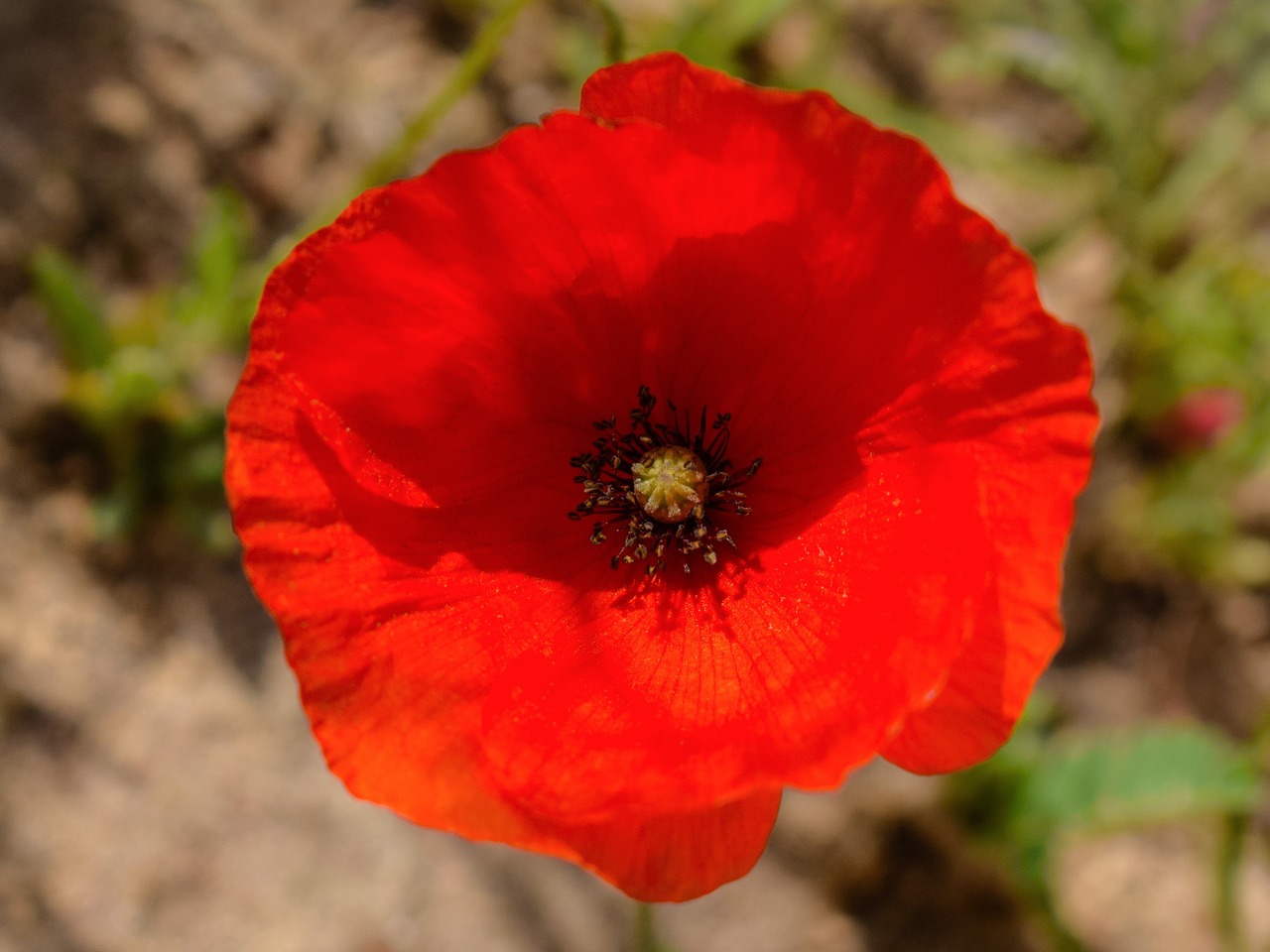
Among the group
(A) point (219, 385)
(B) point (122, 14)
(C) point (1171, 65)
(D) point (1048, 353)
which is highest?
(C) point (1171, 65)

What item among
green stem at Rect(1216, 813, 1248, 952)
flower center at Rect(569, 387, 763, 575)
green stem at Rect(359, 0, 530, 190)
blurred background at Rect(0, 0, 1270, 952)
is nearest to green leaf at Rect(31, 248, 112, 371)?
blurred background at Rect(0, 0, 1270, 952)

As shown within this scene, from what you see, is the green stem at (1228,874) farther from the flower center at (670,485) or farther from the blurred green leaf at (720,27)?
the blurred green leaf at (720,27)

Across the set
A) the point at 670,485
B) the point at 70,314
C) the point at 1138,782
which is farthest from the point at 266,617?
the point at 1138,782

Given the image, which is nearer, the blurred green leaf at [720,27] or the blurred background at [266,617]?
the blurred background at [266,617]

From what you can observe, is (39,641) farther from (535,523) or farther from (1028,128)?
(1028,128)

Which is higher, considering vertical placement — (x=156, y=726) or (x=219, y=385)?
(x=219, y=385)

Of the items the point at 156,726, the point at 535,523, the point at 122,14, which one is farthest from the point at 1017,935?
the point at 122,14

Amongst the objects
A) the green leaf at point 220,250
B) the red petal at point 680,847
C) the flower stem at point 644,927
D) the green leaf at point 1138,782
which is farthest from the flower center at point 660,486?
the green leaf at point 1138,782
